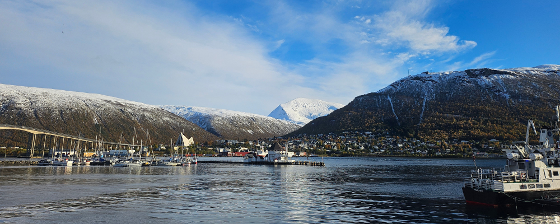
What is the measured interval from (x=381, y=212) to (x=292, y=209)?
32.4ft

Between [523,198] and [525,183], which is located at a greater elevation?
[525,183]

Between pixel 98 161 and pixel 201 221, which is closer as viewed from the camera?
pixel 201 221

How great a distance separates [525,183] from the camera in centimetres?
4103

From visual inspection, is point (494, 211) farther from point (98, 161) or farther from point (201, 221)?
point (98, 161)

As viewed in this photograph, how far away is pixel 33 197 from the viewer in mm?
51000

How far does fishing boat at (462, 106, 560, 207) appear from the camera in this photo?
4094 centimetres

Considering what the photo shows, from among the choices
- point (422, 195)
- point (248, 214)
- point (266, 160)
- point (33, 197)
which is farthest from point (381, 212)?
point (266, 160)

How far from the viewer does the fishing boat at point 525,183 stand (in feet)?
134

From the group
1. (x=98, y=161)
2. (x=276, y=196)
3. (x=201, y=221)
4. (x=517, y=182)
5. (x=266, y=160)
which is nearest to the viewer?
(x=201, y=221)

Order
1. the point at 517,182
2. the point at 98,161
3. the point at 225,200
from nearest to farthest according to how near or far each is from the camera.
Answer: the point at 517,182 < the point at 225,200 < the point at 98,161

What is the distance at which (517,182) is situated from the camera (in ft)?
135

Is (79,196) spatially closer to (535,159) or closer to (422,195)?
(422,195)

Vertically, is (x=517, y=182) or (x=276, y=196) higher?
(x=517, y=182)

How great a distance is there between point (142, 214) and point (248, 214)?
36.4ft
